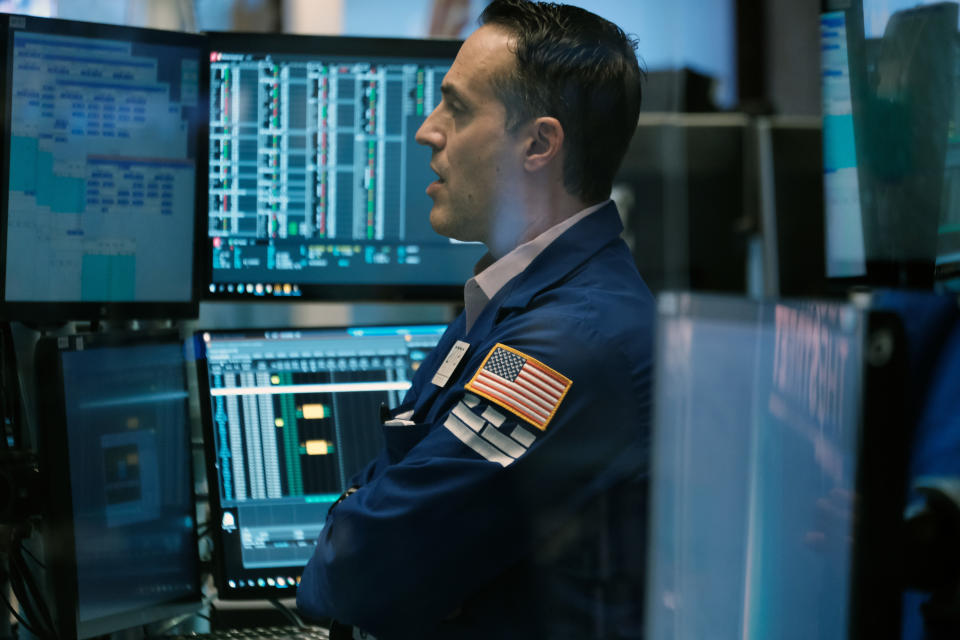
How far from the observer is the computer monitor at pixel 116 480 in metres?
1.26

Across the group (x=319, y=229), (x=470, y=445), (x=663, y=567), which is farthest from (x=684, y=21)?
(x=663, y=567)

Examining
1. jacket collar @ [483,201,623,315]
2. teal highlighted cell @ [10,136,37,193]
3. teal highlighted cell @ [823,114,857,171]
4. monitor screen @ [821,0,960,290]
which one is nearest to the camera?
monitor screen @ [821,0,960,290]

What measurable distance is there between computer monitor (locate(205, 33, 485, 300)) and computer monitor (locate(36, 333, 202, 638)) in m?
0.19

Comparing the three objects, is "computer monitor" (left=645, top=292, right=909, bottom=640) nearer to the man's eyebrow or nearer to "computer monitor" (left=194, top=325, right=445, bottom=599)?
the man's eyebrow

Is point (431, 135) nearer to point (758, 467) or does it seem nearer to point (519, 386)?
point (519, 386)

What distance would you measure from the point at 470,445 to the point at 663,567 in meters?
0.56

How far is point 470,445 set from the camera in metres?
0.96

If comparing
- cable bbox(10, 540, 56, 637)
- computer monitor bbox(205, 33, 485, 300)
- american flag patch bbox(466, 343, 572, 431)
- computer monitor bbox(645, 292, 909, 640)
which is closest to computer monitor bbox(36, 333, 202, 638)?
cable bbox(10, 540, 56, 637)

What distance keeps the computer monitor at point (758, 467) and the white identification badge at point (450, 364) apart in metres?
0.68

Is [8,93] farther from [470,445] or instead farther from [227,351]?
[470,445]

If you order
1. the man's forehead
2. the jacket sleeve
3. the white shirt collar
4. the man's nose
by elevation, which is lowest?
the jacket sleeve

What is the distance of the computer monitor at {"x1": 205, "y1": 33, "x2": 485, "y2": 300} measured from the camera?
4.86ft

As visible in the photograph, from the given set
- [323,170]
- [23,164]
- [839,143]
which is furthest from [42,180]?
[839,143]

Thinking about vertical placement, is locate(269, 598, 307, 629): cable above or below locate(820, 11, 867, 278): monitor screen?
below
